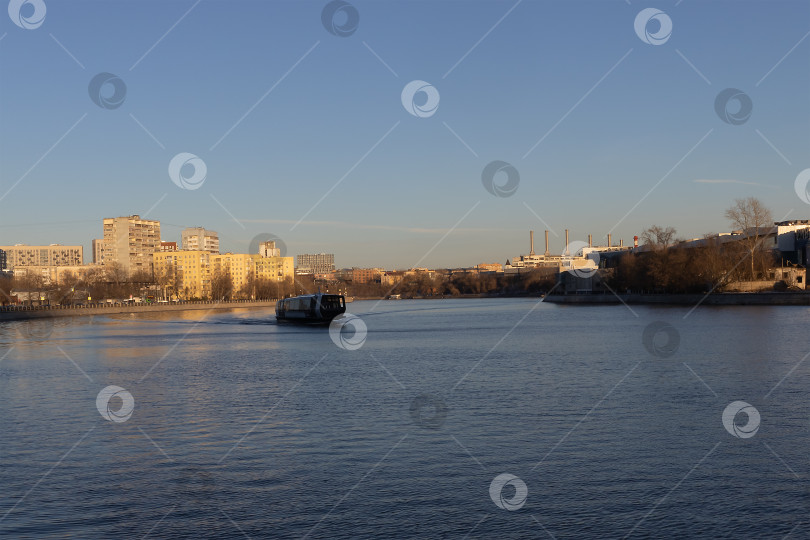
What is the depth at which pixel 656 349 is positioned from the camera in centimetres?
2716

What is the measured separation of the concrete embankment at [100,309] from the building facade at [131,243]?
41.5 m

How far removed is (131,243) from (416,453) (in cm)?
15206

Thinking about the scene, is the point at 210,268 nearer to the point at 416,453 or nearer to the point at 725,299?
the point at 725,299

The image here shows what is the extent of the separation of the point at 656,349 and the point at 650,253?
60.9 metres

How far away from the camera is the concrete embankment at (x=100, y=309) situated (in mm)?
79500

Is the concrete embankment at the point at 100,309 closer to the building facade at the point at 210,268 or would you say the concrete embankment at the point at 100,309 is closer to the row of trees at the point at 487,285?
the building facade at the point at 210,268

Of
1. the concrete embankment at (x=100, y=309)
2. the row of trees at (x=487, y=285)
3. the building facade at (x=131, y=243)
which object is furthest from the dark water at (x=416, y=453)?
the building facade at (x=131, y=243)

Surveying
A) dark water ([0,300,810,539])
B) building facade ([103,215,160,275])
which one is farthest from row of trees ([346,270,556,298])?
dark water ([0,300,810,539])

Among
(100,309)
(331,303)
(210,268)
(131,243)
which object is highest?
(131,243)

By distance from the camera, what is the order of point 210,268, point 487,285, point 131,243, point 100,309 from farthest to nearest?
point 487,285 < point 210,268 < point 131,243 < point 100,309

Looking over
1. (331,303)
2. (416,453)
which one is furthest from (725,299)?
(416,453)

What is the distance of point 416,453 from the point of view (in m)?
11.6

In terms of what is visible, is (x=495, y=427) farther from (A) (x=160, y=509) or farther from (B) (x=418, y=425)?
(A) (x=160, y=509)

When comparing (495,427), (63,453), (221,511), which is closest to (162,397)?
(63,453)
